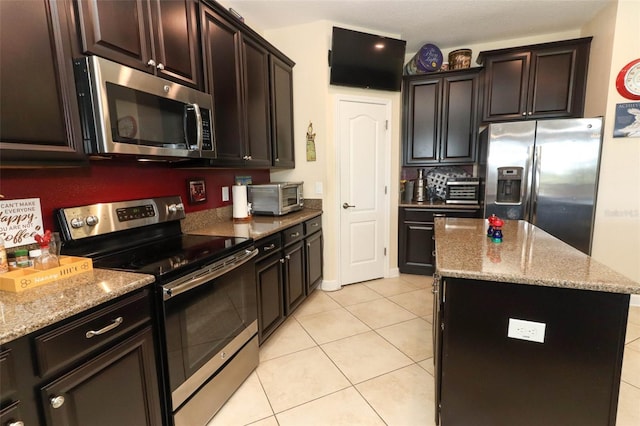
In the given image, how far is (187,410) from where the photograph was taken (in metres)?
1.40

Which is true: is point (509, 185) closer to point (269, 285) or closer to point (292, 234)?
point (292, 234)

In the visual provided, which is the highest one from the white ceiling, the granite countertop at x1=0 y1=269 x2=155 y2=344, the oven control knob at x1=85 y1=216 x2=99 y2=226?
the white ceiling

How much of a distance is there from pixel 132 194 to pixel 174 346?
0.96 meters

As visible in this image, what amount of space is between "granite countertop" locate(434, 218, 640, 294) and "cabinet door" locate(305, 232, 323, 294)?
1262mm

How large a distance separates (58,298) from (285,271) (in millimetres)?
1551

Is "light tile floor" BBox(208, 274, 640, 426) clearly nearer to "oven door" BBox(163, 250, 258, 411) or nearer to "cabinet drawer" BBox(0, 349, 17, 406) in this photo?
"oven door" BBox(163, 250, 258, 411)

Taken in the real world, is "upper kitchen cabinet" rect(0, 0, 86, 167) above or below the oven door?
above

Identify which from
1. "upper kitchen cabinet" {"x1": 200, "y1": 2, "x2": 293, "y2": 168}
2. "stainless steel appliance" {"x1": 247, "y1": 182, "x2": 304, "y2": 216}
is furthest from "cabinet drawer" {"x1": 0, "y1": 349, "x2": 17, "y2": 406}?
"stainless steel appliance" {"x1": 247, "y1": 182, "x2": 304, "y2": 216}

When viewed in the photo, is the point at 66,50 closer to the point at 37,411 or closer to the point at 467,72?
the point at 37,411

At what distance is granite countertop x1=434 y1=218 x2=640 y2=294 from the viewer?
111 centimetres

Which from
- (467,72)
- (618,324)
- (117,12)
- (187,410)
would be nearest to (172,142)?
(117,12)

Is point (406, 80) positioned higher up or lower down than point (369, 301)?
higher up

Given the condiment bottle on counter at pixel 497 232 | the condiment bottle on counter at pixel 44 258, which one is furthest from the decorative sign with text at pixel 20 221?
the condiment bottle on counter at pixel 497 232

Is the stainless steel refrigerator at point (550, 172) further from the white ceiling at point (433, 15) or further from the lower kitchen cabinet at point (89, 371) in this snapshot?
the lower kitchen cabinet at point (89, 371)
